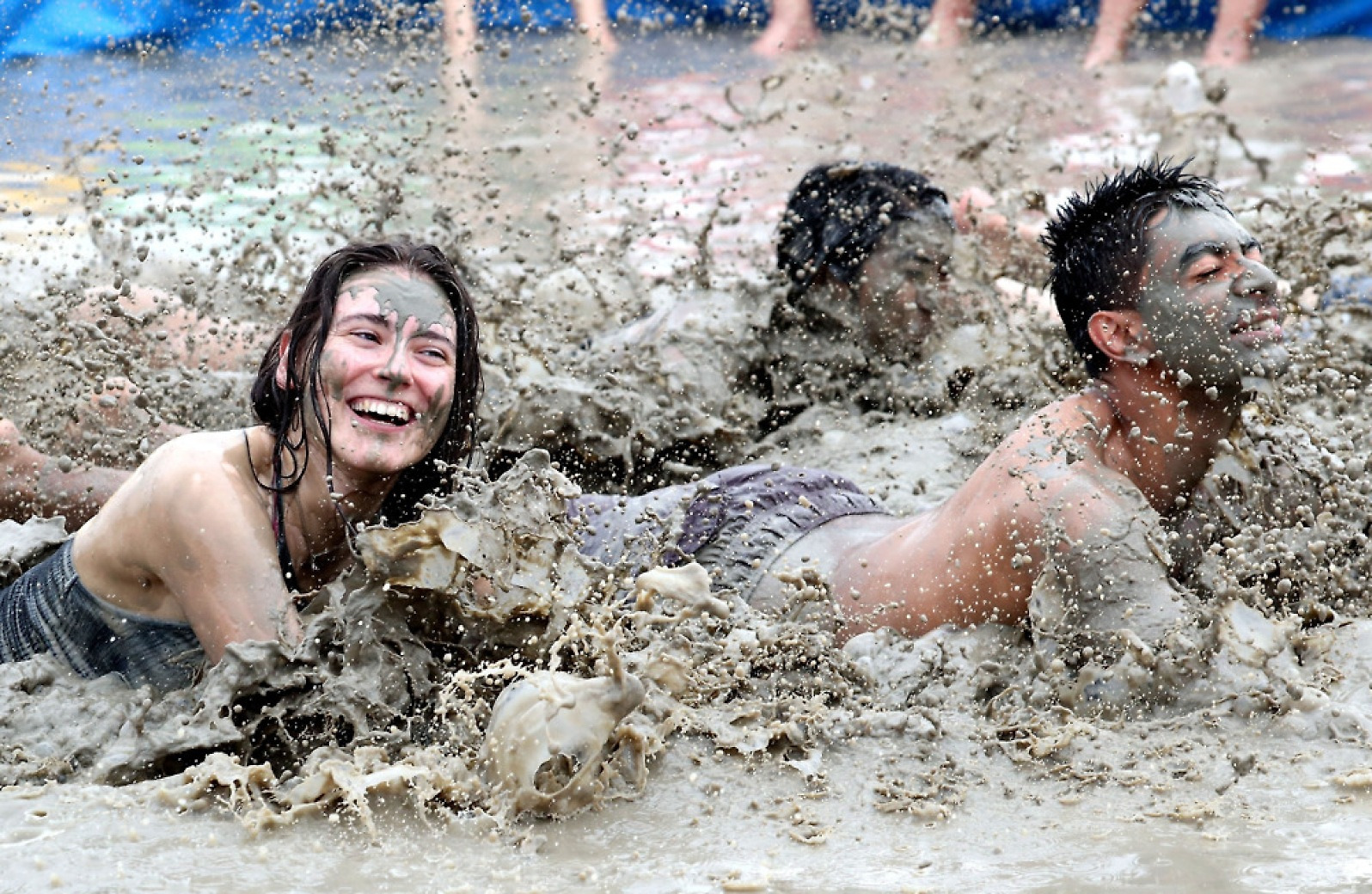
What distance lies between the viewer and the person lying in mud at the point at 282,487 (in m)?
3.22

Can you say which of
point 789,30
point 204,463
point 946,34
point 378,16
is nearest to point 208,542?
point 204,463

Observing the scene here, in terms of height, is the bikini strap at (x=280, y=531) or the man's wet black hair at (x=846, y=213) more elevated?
the man's wet black hair at (x=846, y=213)

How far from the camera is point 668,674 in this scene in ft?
10.6

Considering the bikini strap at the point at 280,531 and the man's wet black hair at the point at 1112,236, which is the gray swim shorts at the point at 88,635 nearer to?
the bikini strap at the point at 280,531

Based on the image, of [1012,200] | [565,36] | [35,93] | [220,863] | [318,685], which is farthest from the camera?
[565,36]

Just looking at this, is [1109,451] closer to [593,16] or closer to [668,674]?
[668,674]

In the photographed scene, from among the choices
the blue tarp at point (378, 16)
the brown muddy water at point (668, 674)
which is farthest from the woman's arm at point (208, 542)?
the blue tarp at point (378, 16)

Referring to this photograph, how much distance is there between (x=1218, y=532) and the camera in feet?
12.9

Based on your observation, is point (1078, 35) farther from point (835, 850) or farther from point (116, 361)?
point (835, 850)

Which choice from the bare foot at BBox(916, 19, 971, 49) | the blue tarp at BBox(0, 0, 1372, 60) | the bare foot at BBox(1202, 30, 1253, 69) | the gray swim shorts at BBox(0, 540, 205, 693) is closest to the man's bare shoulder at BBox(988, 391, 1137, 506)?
the gray swim shorts at BBox(0, 540, 205, 693)

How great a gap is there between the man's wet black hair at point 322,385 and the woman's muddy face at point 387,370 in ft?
0.07

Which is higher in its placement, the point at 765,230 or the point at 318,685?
the point at 765,230

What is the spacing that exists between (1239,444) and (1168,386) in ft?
0.97

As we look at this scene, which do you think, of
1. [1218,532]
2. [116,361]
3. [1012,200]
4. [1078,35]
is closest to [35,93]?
[116,361]
